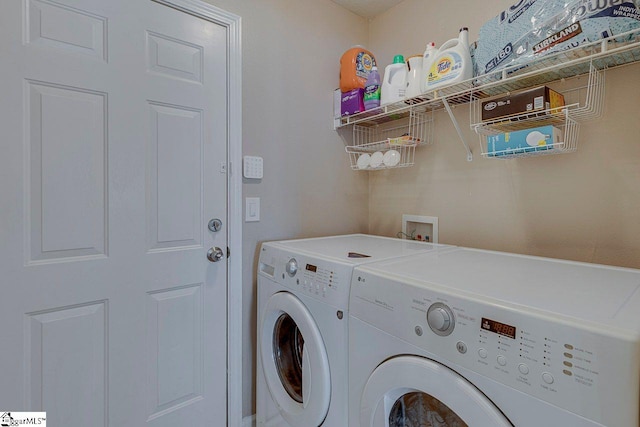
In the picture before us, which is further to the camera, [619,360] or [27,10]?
[27,10]

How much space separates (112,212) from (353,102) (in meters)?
1.35

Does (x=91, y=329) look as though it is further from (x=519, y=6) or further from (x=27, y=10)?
(x=519, y=6)

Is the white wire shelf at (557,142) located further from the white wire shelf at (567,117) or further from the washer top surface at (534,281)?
the washer top surface at (534,281)

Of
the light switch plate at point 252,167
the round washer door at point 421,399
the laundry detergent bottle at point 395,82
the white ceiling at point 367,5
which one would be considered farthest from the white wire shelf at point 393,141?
the round washer door at point 421,399

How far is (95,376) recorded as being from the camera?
4.08 feet

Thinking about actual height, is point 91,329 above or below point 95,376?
above

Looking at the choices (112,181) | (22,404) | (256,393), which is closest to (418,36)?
(112,181)

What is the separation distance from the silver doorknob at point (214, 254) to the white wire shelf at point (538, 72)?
1.13 metres

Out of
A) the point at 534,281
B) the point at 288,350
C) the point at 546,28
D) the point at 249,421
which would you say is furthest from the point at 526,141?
the point at 249,421

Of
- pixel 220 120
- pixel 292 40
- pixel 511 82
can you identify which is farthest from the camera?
pixel 292 40

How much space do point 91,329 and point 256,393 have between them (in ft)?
2.72

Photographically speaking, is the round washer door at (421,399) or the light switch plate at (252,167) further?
the light switch plate at (252,167)

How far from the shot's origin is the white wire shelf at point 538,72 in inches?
40.9

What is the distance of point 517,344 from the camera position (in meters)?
0.66
